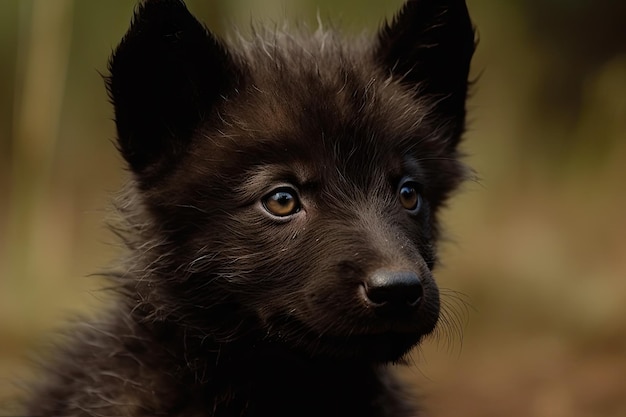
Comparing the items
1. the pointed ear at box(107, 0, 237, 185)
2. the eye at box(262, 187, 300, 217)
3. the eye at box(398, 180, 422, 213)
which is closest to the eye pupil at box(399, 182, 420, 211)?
the eye at box(398, 180, 422, 213)

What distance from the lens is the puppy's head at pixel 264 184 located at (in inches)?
164

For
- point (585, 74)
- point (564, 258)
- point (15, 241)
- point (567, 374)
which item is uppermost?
point (15, 241)

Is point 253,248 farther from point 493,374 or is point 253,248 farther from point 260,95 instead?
point 493,374

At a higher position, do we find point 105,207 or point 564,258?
point 105,207

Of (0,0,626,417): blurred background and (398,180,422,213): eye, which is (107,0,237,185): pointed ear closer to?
(398,180,422,213): eye

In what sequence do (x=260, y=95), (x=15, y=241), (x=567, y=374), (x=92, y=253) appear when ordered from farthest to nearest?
1. (x=92, y=253)
2. (x=15, y=241)
3. (x=567, y=374)
4. (x=260, y=95)

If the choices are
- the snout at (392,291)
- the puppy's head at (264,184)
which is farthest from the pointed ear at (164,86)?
the snout at (392,291)

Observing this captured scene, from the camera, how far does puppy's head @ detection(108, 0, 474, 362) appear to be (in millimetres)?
4160

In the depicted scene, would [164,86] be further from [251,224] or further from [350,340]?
[350,340]

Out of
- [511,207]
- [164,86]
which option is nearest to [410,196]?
[164,86]

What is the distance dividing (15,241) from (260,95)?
16.3 ft

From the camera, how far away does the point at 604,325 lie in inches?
326

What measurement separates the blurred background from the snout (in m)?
4.25

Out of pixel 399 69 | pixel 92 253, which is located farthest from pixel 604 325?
pixel 92 253
